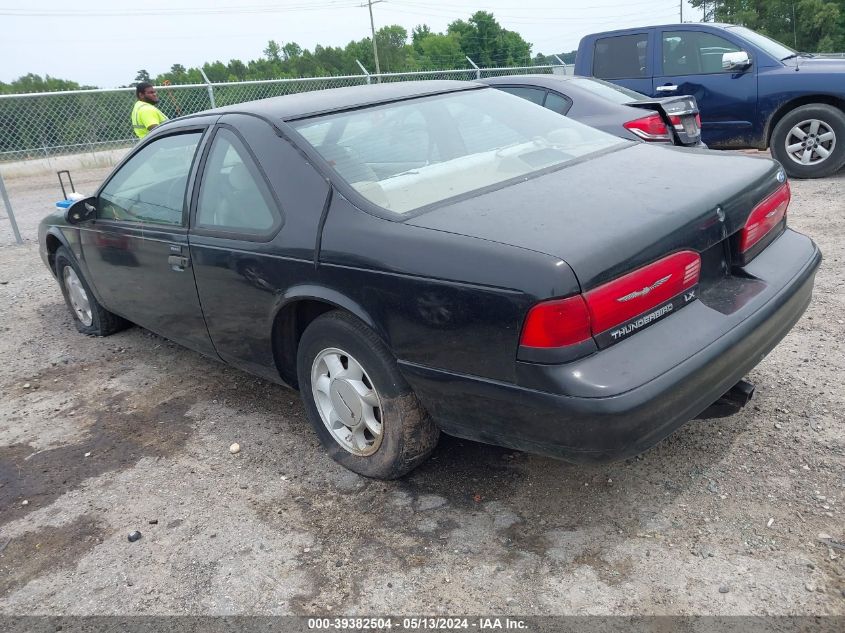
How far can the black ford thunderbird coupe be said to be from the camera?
87.4 inches

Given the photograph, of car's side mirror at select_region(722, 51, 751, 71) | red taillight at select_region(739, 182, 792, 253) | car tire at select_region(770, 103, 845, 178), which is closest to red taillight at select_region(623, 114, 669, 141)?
car's side mirror at select_region(722, 51, 751, 71)

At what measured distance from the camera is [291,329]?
126 inches

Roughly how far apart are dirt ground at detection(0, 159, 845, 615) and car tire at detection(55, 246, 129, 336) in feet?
3.97

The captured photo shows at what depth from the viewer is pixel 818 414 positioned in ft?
10.4

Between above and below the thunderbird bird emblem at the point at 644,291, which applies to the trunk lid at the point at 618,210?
above

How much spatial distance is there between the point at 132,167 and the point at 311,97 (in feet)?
4.51

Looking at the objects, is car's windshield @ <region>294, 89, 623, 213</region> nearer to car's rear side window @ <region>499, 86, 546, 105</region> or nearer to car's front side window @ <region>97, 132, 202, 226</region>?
car's front side window @ <region>97, 132, 202, 226</region>

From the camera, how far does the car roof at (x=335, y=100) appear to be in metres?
3.23

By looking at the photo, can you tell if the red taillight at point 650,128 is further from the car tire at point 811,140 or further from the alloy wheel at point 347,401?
the alloy wheel at point 347,401

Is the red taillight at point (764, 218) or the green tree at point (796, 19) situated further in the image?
the green tree at point (796, 19)

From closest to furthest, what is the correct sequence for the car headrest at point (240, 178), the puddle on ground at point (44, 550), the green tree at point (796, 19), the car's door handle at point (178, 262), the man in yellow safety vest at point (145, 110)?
the puddle on ground at point (44, 550)
the car headrest at point (240, 178)
the car's door handle at point (178, 262)
the man in yellow safety vest at point (145, 110)
the green tree at point (796, 19)

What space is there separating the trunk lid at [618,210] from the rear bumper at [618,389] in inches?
9.6

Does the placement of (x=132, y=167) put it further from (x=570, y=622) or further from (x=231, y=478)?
(x=570, y=622)

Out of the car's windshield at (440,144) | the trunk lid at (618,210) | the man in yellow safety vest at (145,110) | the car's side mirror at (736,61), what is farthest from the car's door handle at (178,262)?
the car's side mirror at (736,61)
